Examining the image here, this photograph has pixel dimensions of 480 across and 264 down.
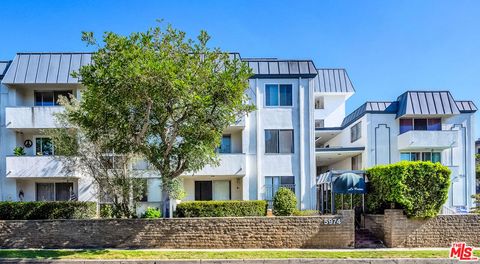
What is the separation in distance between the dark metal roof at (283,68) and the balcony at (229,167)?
501cm

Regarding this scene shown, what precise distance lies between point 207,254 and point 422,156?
1986 cm

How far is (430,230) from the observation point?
15.8 m

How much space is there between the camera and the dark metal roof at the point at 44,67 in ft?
78.0

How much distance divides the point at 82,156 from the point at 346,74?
93.1ft

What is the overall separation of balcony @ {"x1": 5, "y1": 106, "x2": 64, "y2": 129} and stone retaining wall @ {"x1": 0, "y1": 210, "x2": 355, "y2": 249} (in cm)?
952

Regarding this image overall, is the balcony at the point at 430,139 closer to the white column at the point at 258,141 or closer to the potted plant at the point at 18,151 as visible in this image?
the white column at the point at 258,141

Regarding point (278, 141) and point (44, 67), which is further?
point (278, 141)

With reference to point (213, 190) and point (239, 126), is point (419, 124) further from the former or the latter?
point (213, 190)

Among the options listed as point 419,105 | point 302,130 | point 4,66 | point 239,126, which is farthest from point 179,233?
point 419,105

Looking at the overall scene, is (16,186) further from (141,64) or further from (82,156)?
(141,64)

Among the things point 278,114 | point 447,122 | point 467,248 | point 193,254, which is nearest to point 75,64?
point 278,114

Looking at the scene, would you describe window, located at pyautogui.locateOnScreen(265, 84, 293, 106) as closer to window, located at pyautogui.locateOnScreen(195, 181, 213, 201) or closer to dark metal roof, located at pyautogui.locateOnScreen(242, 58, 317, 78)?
dark metal roof, located at pyautogui.locateOnScreen(242, 58, 317, 78)

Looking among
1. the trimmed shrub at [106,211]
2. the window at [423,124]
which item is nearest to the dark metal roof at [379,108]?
the window at [423,124]

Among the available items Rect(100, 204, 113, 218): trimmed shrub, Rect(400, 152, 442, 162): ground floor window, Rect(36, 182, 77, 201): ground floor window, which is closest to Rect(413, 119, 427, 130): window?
Rect(400, 152, 442, 162): ground floor window
